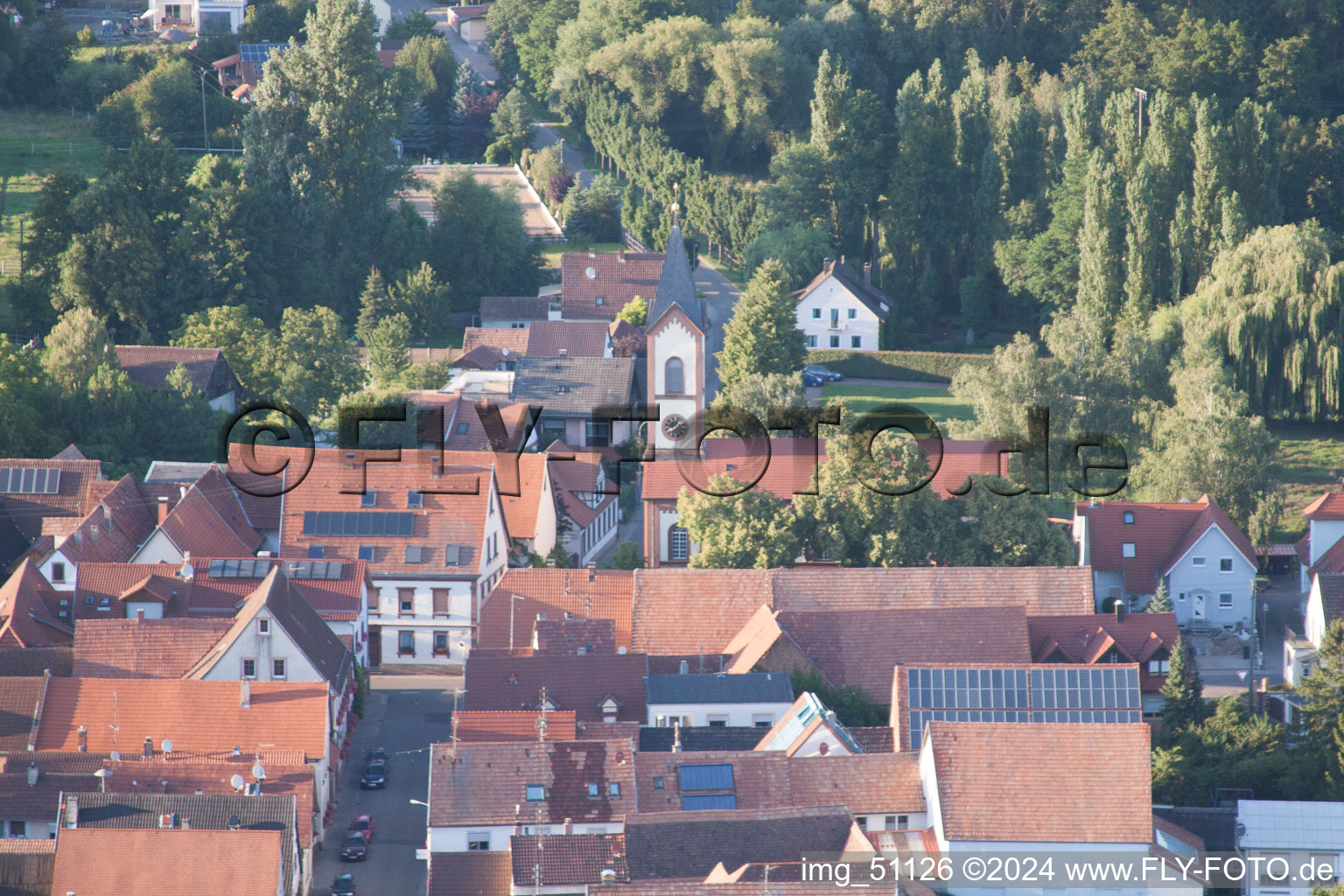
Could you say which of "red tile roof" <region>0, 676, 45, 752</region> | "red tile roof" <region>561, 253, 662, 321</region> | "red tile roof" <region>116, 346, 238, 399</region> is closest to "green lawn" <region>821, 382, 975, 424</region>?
"red tile roof" <region>561, 253, 662, 321</region>

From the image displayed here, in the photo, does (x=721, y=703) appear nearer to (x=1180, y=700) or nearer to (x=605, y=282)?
(x=1180, y=700)

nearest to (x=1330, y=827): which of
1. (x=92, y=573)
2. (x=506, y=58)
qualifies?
(x=92, y=573)

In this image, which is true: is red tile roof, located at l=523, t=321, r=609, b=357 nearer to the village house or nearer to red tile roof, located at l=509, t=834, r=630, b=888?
the village house

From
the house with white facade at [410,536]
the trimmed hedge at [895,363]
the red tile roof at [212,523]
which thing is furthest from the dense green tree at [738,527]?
the trimmed hedge at [895,363]

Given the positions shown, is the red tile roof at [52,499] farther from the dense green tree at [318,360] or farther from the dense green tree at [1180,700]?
the dense green tree at [1180,700]

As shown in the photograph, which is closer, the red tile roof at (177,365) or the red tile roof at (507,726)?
the red tile roof at (507,726)

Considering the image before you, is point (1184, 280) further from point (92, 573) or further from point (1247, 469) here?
point (92, 573)
